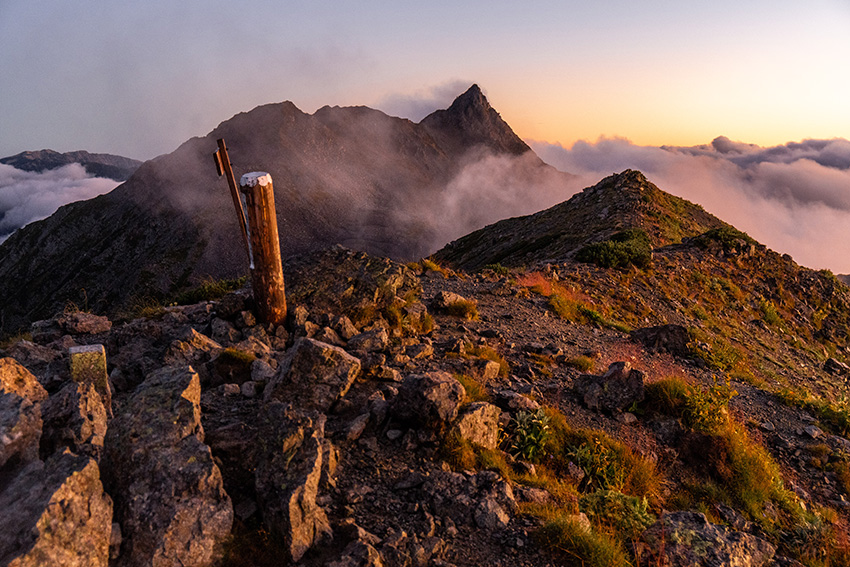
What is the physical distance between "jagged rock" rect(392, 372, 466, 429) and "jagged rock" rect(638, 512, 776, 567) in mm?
2712

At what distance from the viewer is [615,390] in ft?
28.2

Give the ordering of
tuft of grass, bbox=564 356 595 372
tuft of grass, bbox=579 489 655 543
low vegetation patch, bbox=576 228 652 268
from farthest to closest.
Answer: low vegetation patch, bbox=576 228 652 268 < tuft of grass, bbox=564 356 595 372 < tuft of grass, bbox=579 489 655 543

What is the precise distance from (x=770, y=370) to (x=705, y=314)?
5.29 meters

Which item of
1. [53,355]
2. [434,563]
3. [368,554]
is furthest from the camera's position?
[53,355]

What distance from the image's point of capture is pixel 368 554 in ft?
13.5

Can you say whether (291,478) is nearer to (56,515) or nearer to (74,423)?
(56,515)

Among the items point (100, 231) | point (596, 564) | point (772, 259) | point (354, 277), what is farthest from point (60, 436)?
point (100, 231)

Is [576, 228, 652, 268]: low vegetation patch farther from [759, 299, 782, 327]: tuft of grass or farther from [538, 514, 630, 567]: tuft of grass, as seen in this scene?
[538, 514, 630, 567]: tuft of grass

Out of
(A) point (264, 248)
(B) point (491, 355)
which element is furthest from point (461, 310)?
(A) point (264, 248)

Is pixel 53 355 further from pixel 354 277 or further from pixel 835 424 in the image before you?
pixel 835 424

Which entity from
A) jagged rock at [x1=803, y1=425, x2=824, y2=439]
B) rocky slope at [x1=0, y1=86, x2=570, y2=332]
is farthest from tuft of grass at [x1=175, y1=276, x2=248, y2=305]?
rocky slope at [x1=0, y1=86, x2=570, y2=332]

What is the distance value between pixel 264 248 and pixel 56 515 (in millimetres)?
6499

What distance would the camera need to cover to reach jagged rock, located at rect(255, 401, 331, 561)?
4.29 m

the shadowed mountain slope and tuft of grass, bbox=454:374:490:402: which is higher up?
tuft of grass, bbox=454:374:490:402
